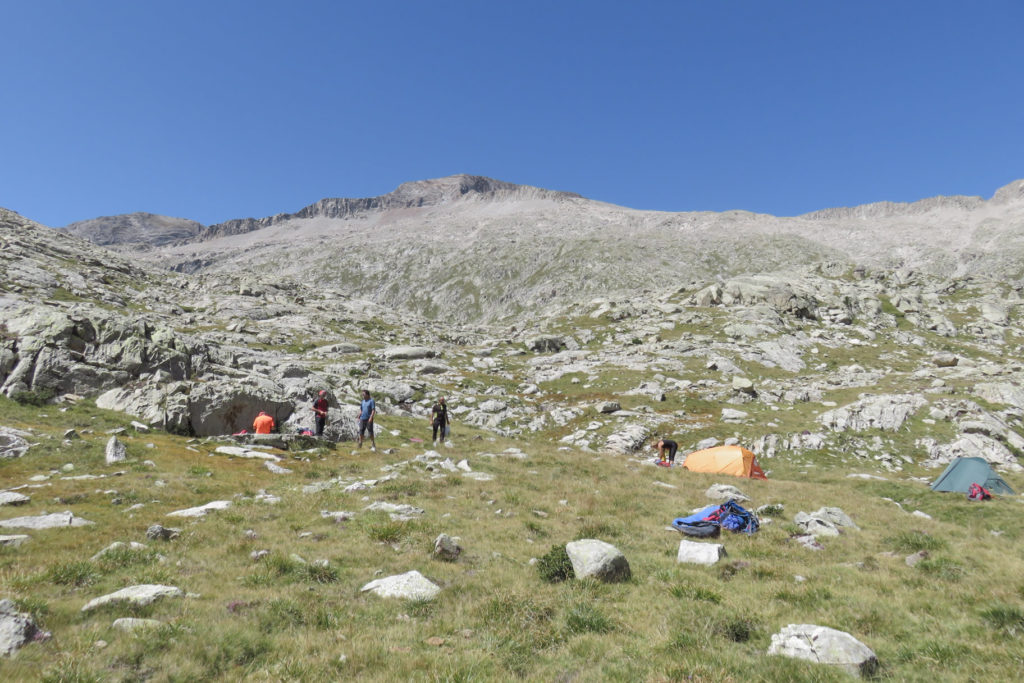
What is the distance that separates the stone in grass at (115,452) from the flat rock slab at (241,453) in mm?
3435

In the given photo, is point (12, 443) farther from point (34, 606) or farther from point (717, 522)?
point (717, 522)

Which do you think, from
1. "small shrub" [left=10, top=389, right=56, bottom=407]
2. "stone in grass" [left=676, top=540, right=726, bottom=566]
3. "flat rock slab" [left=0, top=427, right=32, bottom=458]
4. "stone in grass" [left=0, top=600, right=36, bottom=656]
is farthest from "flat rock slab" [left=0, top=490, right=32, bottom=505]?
"stone in grass" [left=676, top=540, right=726, bottom=566]

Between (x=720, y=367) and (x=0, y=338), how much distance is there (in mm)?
64817

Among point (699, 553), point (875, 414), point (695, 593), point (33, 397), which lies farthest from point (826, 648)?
point (875, 414)

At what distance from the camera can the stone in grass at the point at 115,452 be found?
16019mm

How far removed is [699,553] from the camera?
10.9 m

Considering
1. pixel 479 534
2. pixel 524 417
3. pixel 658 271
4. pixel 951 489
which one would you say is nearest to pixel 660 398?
pixel 524 417

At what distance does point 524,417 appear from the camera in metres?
44.9

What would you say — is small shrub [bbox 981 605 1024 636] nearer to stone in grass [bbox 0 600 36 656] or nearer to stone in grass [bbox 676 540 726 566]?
stone in grass [bbox 676 540 726 566]

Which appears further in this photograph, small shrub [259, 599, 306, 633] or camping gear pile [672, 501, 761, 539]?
camping gear pile [672, 501, 761, 539]

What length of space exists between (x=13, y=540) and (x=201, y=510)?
3.79 m

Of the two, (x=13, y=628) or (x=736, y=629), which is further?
(x=736, y=629)

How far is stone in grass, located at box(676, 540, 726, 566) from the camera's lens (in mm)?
10734

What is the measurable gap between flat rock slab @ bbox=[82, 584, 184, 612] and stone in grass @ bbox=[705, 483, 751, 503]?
17.4 m
